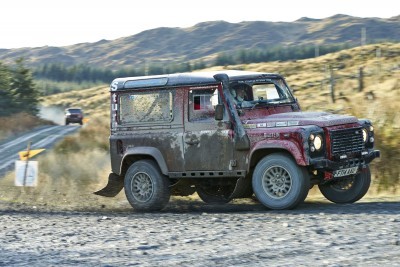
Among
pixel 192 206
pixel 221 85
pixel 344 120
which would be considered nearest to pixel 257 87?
pixel 221 85

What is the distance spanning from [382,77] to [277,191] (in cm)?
3057

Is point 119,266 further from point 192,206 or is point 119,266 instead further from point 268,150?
point 192,206

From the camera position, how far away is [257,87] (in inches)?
464

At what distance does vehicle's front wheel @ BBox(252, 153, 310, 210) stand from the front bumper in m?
0.22

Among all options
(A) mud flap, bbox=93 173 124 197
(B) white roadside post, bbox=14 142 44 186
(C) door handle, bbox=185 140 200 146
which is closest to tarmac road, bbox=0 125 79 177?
(B) white roadside post, bbox=14 142 44 186

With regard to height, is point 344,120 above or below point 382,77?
below

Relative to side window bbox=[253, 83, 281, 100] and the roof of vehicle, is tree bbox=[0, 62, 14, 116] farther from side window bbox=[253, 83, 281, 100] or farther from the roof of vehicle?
side window bbox=[253, 83, 281, 100]

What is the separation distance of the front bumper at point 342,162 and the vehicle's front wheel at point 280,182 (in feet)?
0.73

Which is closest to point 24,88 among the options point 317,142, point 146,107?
point 146,107

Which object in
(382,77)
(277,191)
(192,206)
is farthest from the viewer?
(382,77)

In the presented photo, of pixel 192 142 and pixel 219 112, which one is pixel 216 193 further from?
pixel 219 112

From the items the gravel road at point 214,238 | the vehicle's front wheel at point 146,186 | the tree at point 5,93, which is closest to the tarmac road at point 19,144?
the vehicle's front wheel at point 146,186

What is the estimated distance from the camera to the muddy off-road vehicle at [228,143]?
10.7m

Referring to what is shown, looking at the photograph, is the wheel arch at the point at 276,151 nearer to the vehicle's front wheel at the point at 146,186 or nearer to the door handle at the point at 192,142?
the door handle at the point at 192,142
